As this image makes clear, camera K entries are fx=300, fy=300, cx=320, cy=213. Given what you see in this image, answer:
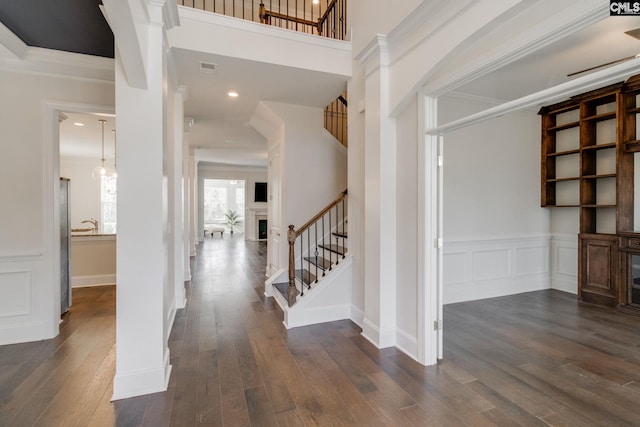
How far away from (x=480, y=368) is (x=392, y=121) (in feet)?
7.74

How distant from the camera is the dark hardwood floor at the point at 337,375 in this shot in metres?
1.96

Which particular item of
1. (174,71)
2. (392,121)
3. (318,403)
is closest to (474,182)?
(392,121)

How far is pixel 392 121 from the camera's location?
9.81 ft

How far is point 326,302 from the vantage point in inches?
142

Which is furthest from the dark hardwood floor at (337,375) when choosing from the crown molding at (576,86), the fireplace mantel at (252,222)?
the fireplace mantel at (252,222)

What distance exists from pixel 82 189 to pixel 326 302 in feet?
32.3

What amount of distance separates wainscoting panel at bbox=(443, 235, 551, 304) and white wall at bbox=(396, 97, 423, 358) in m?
1.59

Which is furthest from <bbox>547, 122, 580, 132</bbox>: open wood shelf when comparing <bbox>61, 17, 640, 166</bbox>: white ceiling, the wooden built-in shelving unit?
<bbox>61, 17, 640, 166</bbox>: white ceiling

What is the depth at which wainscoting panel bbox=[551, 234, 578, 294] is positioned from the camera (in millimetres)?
4605

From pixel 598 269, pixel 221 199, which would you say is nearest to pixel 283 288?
pixel 598 269

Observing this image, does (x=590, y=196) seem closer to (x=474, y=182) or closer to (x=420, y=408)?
(x=474, y=182)

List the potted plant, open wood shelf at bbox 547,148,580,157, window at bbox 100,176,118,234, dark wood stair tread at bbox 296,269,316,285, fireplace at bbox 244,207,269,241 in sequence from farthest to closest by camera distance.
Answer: the potted plant
fireplace at bbox 244,207,269,241
window at bbox 100,176,118,234
open wood shelf at bbox 547,148,580,157
dark wood stair tread at bbox 296,269,316,285

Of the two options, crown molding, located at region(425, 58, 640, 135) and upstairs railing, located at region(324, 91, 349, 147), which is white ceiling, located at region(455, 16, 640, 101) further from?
upstairs railing, located at region(324, 91, 349, 147)

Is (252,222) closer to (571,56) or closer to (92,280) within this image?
(92,280)
